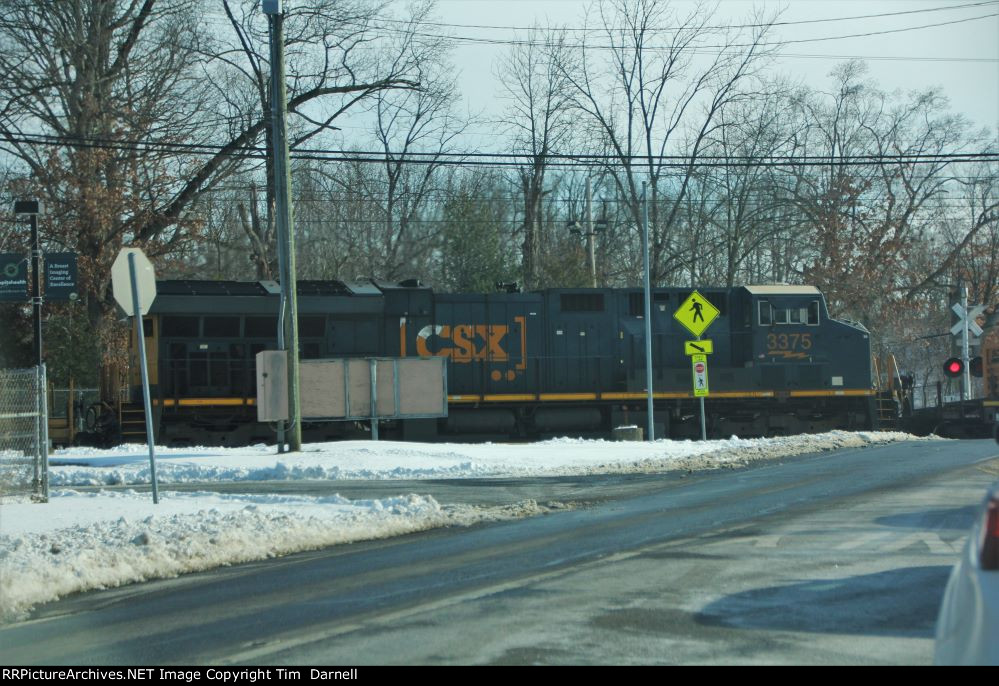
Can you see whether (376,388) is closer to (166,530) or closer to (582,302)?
(582,302)

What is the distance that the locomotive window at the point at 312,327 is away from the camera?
24.5m

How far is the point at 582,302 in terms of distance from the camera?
26.6m

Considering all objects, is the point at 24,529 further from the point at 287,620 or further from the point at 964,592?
the point at 964,592

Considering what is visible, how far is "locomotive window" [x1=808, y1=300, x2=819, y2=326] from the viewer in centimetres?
2747

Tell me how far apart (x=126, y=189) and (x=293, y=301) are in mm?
14308

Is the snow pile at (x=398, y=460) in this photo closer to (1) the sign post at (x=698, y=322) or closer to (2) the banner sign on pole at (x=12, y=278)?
(1) the sign post at (x=698, y=322)

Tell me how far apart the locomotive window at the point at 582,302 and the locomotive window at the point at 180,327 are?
9056 mm

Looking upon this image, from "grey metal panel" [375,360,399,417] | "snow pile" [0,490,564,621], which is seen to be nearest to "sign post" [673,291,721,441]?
"grey metal panel" [375,360,399,417]

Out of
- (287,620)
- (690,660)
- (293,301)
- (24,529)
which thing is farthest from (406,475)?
(690,660)

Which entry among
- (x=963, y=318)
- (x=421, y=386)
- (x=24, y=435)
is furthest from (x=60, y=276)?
(x=963, y=318)

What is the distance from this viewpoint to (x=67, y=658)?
6.09m

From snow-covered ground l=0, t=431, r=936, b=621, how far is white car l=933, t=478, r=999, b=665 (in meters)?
6.49

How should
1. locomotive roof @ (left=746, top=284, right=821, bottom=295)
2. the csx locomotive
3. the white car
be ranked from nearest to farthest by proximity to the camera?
the white car
the csx locomotive
locomotive roof @ (left=746, top=284, right=821, bottom=295)

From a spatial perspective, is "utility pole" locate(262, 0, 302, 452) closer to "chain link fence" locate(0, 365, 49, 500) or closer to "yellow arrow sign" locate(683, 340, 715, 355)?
"chain link fence" locate(0, 365, 49, 500)
